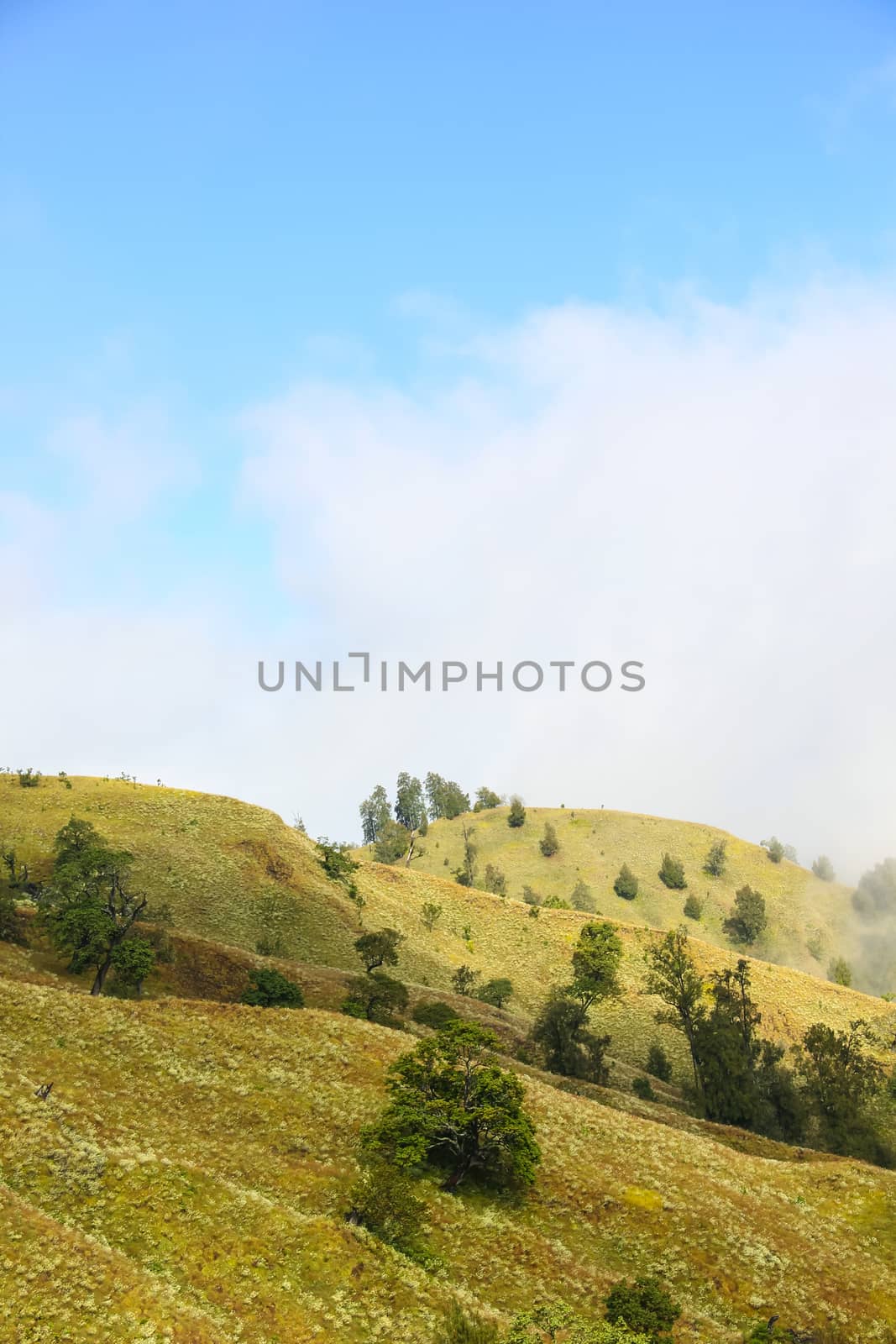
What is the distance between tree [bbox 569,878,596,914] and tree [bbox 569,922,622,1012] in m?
58.8

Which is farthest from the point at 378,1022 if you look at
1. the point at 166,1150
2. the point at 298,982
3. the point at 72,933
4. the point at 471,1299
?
the point at 471,1299

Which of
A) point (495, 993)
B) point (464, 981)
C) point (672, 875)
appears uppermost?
point (672, 875)

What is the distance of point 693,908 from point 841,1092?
10117 centimetres

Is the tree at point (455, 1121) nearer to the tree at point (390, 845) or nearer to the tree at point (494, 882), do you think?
the tree at point (494, 882)

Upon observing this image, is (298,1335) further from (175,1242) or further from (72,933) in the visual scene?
(72,933)

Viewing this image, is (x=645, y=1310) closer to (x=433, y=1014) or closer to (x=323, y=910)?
(x=433, y=1014)

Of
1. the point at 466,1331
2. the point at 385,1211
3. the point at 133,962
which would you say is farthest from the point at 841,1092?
the point at 133,962

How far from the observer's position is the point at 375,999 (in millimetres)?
68438

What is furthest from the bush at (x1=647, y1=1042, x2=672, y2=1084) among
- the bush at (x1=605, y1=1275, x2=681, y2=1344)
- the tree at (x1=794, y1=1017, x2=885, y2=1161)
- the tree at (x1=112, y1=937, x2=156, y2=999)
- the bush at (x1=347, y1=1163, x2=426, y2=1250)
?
the bush at (x1=347, y1=1163, x2=426, y2=1250)

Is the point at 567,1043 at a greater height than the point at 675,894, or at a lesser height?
lesser

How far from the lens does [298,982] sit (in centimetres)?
7194

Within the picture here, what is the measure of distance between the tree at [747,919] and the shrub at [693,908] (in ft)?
21.1

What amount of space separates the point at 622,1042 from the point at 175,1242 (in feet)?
246

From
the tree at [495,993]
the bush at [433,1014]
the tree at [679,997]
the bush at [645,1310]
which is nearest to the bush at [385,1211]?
the bush at [645,1310]
